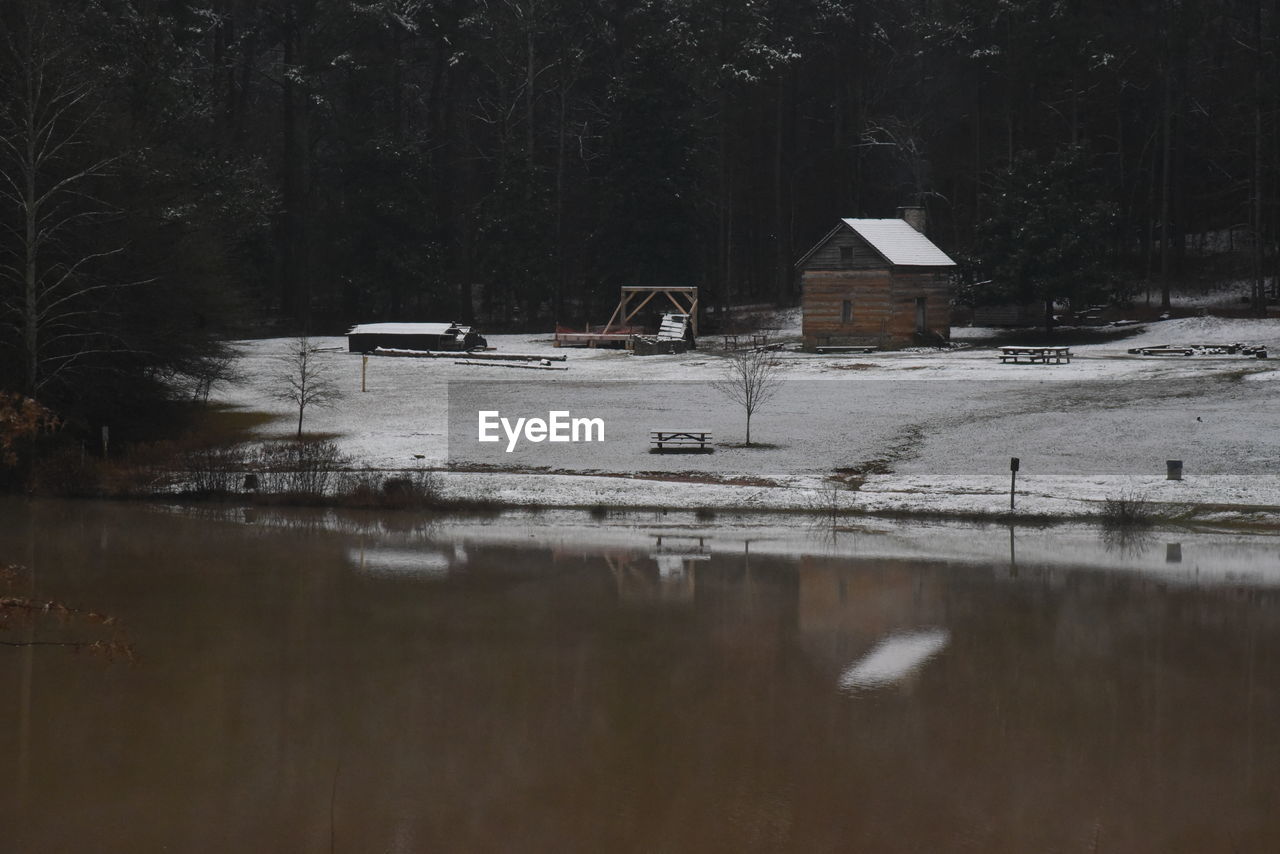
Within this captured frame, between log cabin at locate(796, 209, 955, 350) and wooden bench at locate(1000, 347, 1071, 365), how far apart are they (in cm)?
680

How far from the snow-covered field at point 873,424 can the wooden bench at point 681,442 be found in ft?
1.27

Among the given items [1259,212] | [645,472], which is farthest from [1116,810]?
[1259,212]

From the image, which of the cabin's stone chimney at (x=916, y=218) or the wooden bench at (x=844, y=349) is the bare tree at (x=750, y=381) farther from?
the cabin's stone chimney at (x=916, y=218)

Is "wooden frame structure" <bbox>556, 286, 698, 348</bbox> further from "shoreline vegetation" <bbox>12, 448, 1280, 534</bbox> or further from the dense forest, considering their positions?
"shoreline vegetation" <bbox>12, 448, 1280, 534</bbox>

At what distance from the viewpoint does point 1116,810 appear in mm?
13383

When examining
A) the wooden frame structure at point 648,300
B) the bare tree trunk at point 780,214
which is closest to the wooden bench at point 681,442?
the wooden frame structure at point 648,300

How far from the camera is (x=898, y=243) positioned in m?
60.4

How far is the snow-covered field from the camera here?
32.2 meters

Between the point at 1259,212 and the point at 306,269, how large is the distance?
43220mm

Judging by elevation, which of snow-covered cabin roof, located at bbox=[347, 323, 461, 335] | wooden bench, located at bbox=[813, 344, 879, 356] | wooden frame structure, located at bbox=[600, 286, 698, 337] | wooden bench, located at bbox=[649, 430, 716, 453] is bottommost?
wooden bench, located at bbox=[649, 430, 716, 453]

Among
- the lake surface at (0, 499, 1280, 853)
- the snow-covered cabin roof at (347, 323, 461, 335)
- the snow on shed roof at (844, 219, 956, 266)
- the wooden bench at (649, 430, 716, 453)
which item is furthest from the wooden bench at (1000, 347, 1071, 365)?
the lake surface at (0, 499, 1280, 853)

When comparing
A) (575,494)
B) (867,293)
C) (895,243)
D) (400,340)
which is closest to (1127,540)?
Result: (575,494)

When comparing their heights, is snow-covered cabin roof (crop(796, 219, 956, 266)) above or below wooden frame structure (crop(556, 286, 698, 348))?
above

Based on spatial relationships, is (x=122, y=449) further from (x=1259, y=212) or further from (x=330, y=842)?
(x=1259, y=212)
